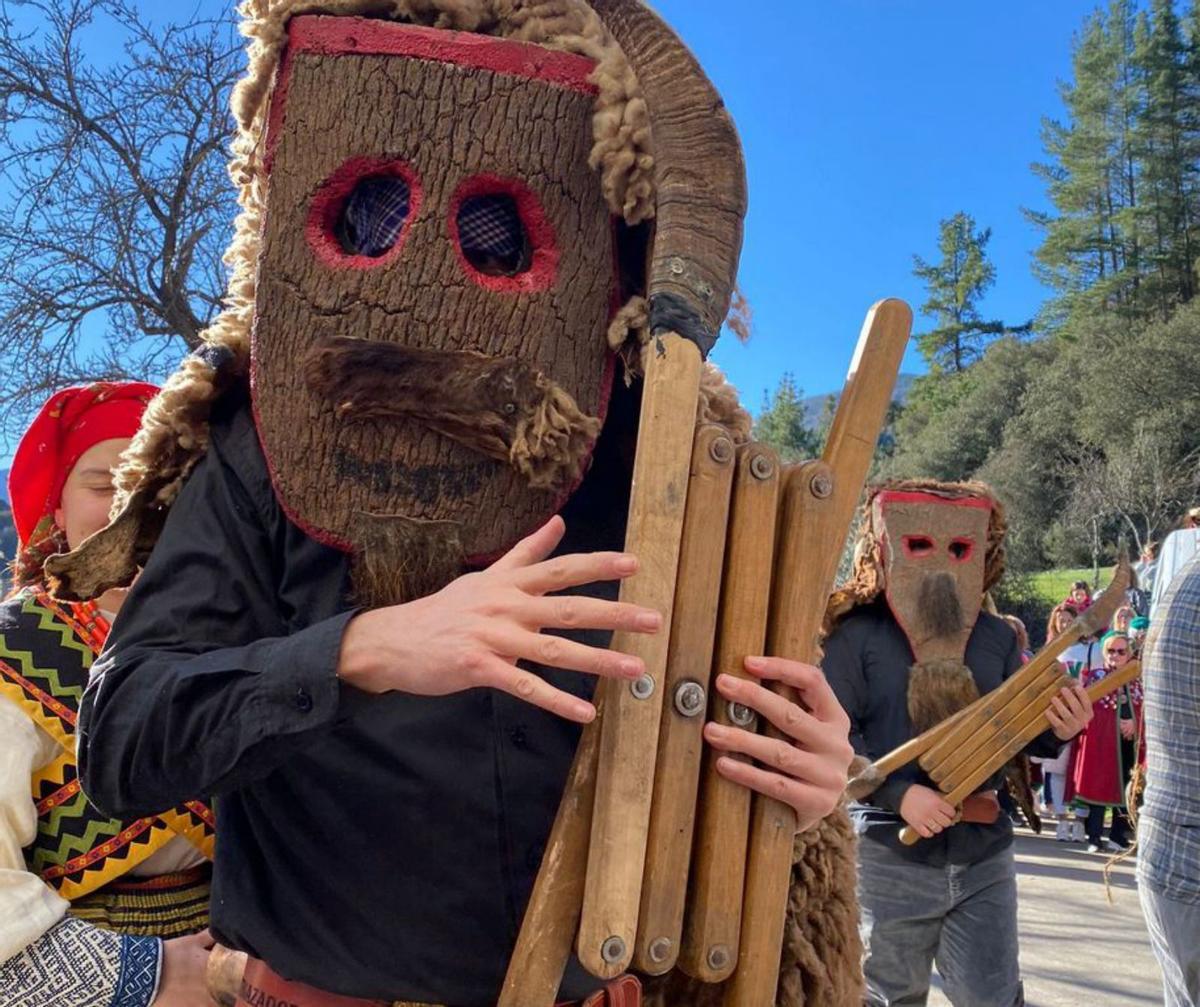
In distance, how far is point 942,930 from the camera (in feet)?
11.8

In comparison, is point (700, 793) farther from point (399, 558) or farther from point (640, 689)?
point (399, 558)

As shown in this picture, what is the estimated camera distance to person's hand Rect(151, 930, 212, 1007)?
169 cm

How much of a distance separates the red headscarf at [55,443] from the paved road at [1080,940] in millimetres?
4393

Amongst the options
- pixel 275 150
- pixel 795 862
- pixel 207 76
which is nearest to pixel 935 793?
pixel 795 862

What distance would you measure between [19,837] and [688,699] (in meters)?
1.24

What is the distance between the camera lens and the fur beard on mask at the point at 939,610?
152 inches

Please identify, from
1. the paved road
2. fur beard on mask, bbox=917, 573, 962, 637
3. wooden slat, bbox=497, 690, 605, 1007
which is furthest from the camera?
the paved road

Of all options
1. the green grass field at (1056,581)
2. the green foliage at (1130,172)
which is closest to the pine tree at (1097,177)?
the green foliage at (1130,172)

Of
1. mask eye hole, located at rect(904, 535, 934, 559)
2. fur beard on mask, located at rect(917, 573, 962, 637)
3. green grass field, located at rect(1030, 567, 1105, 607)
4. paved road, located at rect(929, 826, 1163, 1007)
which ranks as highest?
green grass field, located at rect(1030, 567, 1105, 607)

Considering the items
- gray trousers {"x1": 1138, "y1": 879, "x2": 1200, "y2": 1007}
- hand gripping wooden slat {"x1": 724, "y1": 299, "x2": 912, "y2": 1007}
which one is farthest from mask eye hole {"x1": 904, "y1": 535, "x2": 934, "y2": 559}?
hand gripping wooden slat {"x1": 724, "y1": 299, "x2": 912, "y2": 1007}

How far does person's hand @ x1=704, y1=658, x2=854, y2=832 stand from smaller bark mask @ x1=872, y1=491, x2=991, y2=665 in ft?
8.73

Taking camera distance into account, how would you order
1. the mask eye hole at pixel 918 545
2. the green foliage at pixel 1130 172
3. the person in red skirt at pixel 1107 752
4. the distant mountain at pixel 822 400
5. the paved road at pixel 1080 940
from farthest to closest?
the distant mountain at pixel 822 400 < the green foliage at pixel 1130 172 < the person in red skirt at pixel 1107 752 < the paved road at pixel 1080 940 < the mask eye hole at pixel 918 545

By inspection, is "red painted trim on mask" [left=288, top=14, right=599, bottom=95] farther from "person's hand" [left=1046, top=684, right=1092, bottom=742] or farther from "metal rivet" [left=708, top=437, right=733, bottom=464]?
"person's hand" [left=1046, top=684, right=1092, bottom=742]

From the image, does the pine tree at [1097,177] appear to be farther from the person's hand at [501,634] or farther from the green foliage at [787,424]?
the person's hand at [501,634]
